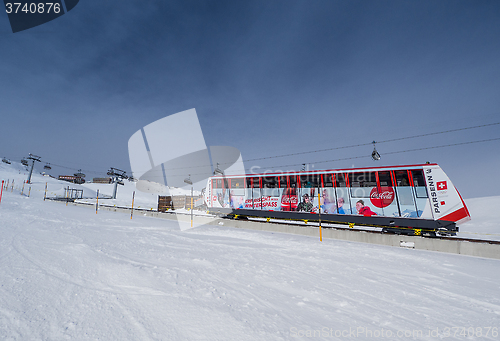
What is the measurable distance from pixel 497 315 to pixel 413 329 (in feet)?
6.09

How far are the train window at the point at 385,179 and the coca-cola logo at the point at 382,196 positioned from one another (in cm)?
24

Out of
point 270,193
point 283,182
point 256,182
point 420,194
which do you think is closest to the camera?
point 420,194

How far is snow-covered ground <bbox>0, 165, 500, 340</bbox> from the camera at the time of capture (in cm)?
261

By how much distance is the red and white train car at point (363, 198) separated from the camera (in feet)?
35.9

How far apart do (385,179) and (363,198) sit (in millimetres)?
1659

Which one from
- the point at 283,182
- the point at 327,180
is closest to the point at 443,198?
the point at 327,180

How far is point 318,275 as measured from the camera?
4855 mm

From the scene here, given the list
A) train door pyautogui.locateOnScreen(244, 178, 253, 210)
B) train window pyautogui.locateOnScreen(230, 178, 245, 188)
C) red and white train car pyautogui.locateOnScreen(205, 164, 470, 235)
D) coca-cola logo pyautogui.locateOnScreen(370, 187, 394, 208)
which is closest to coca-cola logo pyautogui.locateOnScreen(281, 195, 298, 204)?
red and white train car pyautogui.locateOnScreen(205, 164, 470, 235)

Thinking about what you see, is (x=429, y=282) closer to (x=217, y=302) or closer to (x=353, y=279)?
(x=353, y=279)

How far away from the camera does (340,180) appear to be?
1363 cm

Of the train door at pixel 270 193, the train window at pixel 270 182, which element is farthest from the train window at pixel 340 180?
the train window at pixel 270 182

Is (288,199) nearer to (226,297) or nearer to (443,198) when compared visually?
(443,198)

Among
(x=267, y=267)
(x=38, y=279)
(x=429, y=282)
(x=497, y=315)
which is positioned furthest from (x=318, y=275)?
(x=38, y=279)

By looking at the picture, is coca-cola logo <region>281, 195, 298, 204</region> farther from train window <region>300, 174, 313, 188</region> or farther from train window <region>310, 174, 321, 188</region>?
train window <region>310, 174, 321, 188</region>
